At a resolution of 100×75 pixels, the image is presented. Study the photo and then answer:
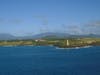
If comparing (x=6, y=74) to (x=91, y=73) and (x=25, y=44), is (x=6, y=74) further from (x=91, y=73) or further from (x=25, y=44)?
(x=25, y=44)

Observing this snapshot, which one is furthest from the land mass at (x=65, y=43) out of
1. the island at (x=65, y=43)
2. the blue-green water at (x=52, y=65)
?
the blue-green water at (x=52, y=65)

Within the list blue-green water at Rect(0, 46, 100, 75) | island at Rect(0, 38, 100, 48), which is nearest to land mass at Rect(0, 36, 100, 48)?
island at Rect(0, 38, 100, 48)

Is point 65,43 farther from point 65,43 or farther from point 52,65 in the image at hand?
point 52,65

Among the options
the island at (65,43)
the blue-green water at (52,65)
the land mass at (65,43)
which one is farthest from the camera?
the land mass at (65,43)

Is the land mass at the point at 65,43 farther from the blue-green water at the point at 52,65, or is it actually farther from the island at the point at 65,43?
the blue-green water at the point at 52,65

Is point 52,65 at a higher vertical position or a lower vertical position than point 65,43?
lower

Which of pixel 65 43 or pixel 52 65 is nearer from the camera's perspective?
pixel 52 65

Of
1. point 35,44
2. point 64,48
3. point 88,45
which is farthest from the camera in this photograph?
point 35,44

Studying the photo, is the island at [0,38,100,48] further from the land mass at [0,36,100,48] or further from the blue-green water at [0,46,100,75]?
the blue-green water at [0,46,100,75]

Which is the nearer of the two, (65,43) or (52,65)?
(52,65)

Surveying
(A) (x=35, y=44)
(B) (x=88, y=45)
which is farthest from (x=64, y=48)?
(A) (x=35, y=44)

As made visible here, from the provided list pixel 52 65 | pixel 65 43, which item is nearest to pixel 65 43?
pixel 65 43
